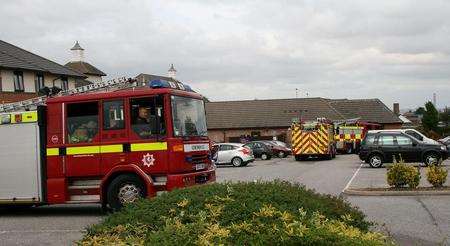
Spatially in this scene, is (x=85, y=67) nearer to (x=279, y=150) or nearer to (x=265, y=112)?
(x=265, y=112)

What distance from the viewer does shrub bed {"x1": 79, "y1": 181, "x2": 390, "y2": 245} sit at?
4359 millimetres

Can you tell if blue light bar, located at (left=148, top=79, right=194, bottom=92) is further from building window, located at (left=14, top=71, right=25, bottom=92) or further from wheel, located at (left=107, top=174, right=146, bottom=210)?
building window, located at (left=14, top=71, right=25, bottom=92)

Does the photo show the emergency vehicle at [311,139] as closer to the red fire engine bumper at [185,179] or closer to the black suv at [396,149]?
the black suv at [396,149]

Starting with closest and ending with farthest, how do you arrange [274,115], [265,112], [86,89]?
[86,89], [274,115], [265,112]


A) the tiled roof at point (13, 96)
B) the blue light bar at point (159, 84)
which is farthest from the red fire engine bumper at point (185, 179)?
the tiled roof at point (13, 96)

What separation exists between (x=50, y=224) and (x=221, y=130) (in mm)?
60205

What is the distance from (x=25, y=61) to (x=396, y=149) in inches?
1137

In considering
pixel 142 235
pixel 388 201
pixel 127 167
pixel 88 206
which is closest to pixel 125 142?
pixel 127 167

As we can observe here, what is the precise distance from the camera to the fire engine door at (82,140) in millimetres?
12992

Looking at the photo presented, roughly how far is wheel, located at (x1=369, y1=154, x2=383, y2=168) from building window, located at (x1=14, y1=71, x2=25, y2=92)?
2630cm

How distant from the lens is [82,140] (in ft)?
43.0

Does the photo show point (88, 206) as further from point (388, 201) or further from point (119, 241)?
point (119, 241)

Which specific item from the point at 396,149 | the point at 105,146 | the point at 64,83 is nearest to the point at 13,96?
the point at 64,83

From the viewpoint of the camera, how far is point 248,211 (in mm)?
5137
